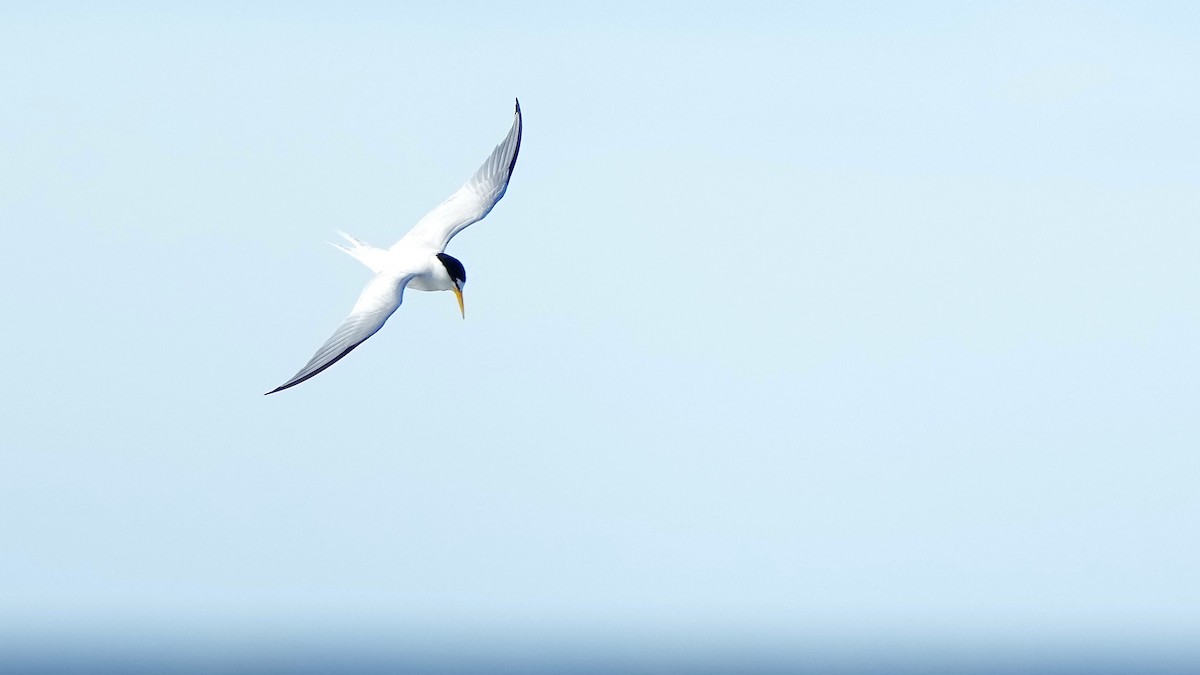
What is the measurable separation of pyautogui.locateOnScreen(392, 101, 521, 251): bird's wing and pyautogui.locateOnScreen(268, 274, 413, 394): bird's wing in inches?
83.3

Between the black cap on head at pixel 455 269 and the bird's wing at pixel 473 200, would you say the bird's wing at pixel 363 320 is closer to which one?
the black cap on head at pixel 455 269

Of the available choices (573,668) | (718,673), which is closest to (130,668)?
(573,668)

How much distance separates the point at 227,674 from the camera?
177875 millimetres

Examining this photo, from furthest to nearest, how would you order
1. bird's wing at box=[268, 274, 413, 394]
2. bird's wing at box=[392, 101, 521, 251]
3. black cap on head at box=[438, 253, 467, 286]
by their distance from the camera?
bird's wing at box=[392, 101, 521, 251] < black cap on head at box=[438, 253, 467, 286] < bird's wing at box=[268, 274, 413, 394]

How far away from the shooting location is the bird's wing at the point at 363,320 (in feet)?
64.8

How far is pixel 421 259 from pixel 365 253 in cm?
57

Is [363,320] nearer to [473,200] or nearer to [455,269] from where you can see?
[455,269]

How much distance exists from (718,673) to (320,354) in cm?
15772

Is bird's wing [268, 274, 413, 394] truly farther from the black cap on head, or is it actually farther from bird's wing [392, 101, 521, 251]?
bird's wing [392, 101, 521, 251]

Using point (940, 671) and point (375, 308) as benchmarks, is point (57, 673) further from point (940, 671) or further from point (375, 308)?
point (375, 308)

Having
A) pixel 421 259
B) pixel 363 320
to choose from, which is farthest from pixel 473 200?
pixel 363 320

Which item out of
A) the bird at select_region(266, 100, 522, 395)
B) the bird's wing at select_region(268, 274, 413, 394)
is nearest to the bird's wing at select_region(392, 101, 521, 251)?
the bird at select_region(266, 100, 522, 395)

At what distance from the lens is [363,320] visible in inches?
830

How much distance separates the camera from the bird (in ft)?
67.6
